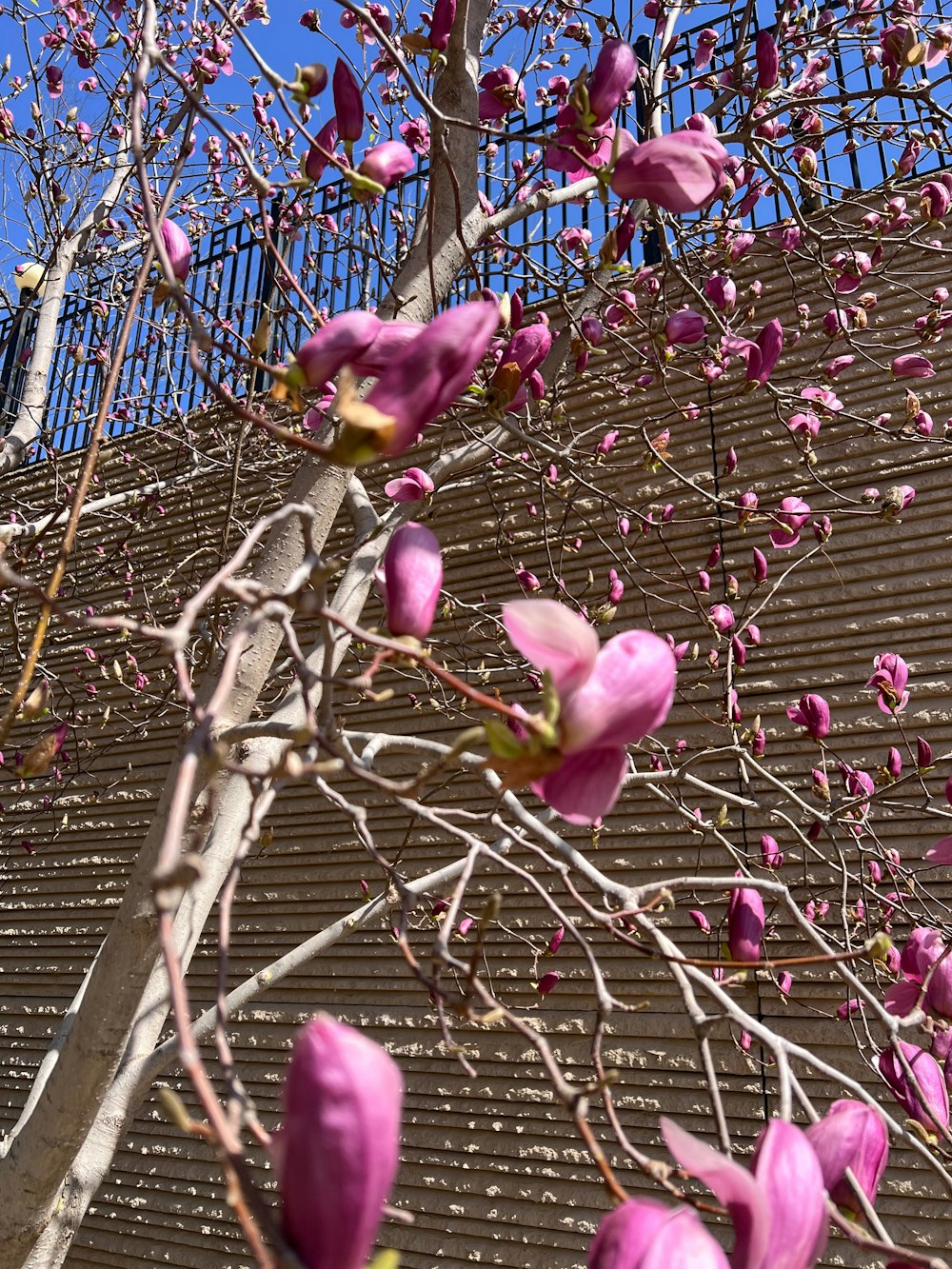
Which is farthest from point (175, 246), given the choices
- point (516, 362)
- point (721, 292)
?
point (721, 292)

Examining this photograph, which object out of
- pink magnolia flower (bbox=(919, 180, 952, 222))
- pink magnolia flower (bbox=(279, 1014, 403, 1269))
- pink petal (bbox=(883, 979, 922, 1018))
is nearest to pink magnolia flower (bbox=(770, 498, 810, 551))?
pink magnolia flower (bbox=(919, 180, 952, 222))

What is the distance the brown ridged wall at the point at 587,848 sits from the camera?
2.21 metres

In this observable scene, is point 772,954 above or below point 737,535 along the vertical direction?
below

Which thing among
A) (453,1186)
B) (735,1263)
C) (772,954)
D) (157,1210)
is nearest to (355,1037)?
(735,1263)

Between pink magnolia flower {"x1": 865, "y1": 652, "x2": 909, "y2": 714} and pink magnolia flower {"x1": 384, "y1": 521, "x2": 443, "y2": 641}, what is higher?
pink magnolia flower {"x1": 865, "y1": 652, "x2": 909, "y2": 714}

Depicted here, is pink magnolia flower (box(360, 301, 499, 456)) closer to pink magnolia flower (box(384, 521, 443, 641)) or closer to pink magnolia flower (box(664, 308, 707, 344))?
pink magnolia flower (box(384, 521, 443, 641))

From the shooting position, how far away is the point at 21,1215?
3.26 feet

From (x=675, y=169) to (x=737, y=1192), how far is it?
54cm

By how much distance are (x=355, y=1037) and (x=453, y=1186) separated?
2449 millimetres

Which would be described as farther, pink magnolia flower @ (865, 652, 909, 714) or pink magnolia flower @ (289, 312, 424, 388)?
pink magnolia flower @ (865, 652, 909, 714)

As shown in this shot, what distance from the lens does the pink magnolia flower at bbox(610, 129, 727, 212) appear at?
1.98ft

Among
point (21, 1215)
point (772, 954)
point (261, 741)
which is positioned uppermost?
point (772, 954)

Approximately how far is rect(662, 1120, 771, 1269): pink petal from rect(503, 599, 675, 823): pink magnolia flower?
0.42 feet

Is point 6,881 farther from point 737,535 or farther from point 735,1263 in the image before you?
point 735,1263
